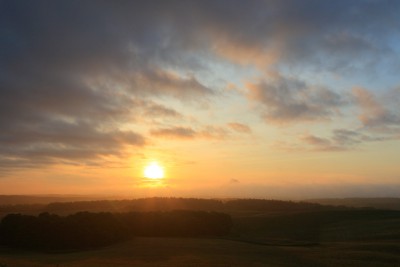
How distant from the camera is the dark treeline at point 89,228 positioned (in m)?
79.9

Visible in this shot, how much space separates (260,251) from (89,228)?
34.6 m

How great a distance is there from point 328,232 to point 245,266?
180 feet

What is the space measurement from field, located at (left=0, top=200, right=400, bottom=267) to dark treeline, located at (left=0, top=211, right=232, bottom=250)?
3.70 m

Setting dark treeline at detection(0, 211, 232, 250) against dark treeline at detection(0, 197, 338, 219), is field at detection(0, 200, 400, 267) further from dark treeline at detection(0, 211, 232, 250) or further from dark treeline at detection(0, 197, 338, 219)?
dark treeline at detection(0, 197, 338, 219)

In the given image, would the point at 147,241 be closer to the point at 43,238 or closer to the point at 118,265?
the point at 43,238

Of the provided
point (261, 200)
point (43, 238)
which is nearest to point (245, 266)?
point (43, 238)

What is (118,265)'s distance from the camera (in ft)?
160

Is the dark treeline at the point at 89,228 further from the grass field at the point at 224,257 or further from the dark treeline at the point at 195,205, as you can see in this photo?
the dark treeline at the point at 195,205

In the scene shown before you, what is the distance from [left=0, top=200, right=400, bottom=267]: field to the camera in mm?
51094

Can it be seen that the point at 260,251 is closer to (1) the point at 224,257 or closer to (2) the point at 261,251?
(2) the point at 261,251

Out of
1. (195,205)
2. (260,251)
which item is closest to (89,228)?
(260,251)

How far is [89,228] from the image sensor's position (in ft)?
268

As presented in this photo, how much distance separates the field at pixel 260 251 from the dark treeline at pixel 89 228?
3702 millimetres

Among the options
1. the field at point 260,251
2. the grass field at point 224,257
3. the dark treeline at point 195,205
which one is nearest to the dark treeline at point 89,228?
the field at point 260,251
